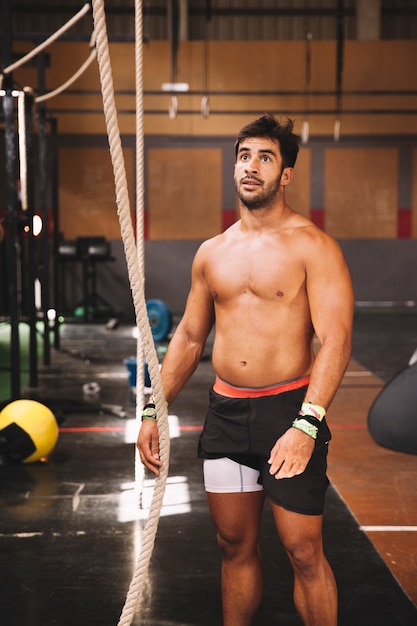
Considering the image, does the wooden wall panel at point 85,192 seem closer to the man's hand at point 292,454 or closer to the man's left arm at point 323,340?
the man's left arm at point 323,340

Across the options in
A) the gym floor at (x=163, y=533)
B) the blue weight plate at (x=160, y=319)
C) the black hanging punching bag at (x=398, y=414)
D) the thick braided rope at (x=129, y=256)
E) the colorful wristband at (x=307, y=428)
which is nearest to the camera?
the thick braided rope at (x=129, y=256)

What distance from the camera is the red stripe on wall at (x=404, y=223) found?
12523mm

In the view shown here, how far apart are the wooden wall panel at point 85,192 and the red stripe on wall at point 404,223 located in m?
4.33

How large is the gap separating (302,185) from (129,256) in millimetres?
11342

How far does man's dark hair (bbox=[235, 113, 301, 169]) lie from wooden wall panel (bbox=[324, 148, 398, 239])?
1059cm

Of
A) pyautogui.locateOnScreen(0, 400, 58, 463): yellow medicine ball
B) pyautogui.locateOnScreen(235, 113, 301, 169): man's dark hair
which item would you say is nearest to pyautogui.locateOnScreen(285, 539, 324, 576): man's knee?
pyautogui.locateOnScreen(235, 113, 301, 169): man's dark hair

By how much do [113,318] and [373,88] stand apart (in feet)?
18.0

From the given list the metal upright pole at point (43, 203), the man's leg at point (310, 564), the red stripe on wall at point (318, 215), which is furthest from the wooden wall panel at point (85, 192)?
the man's leg at point (310, 564)

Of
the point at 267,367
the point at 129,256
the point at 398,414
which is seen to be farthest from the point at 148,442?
the point at 398,414

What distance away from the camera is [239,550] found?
2146 millimetres

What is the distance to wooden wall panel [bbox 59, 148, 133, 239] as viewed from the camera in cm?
1228

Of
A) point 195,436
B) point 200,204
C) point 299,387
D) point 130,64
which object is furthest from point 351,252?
point 299,387

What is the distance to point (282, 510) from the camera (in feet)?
6.56

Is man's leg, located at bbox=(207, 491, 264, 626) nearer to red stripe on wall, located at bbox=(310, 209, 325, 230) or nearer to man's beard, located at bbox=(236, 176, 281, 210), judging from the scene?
man's beard, located at bbox=(236, 176, 281, 210)
